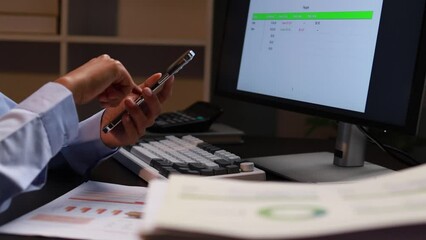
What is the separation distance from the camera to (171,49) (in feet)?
7.04

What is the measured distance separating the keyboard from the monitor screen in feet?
0.50

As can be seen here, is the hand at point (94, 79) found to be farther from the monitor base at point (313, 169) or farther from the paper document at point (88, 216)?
the monitor base at point (313, 169)

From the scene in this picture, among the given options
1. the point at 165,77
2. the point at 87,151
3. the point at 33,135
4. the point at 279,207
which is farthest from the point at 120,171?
the point at 279,207

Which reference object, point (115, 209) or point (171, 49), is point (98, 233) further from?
point (171, 49)

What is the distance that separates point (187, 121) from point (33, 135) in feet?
2.12

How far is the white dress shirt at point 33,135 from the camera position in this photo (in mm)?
658

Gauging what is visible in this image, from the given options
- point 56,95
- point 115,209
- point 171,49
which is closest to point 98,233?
point 115,209

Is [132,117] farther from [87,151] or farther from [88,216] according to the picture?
[88,216]

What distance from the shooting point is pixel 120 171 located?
0.97 meters

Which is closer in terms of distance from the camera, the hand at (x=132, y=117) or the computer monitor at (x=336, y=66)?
the computer monitor at (x=336, y=66)

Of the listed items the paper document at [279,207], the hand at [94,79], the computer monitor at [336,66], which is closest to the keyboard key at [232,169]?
the computer monitor at [336,66]

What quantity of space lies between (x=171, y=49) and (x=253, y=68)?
1.05 m

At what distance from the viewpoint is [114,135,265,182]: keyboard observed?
2.74ft

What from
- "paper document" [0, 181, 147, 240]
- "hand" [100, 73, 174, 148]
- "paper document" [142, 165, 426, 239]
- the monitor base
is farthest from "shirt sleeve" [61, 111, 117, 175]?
"paper document" [142, 165, 426, 239]
